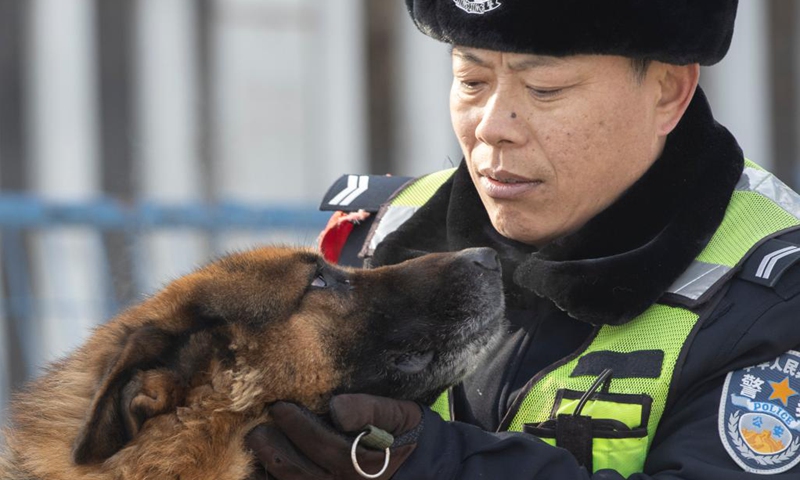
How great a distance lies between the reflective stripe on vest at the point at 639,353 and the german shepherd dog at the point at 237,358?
26cm

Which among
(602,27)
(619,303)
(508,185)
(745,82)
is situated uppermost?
(602,27)

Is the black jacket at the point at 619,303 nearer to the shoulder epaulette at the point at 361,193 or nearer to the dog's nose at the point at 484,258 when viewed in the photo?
the dog's nose at the point at 484,258

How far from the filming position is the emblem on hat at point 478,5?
279 centimetres

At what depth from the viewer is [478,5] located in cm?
282

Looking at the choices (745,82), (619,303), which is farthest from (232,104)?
(619,303)

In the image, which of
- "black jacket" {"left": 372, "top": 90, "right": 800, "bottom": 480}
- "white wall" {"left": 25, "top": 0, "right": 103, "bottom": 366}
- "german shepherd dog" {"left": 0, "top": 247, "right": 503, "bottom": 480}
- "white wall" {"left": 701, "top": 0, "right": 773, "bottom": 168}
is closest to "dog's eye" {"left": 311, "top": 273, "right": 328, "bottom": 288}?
"german shepherd dog" {"left": 0, "top": 247, "right": 503, "bottom": 480}

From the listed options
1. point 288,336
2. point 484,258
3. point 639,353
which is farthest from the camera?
point 484,258


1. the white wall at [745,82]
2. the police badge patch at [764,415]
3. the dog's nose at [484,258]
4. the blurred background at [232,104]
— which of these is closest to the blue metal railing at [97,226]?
the blurred background at [232,104]

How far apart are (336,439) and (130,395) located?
1.41 feet

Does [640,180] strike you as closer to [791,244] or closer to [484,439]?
[791,244]

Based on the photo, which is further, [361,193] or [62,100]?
[62,100]

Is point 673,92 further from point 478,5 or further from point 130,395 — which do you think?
point 130,395

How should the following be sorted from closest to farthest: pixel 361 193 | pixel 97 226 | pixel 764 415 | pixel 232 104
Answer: pixel 764 415, pixel 361 193, pixel 97 226, pixel 232 104

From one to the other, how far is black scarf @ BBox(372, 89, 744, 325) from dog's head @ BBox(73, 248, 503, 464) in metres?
0.14
